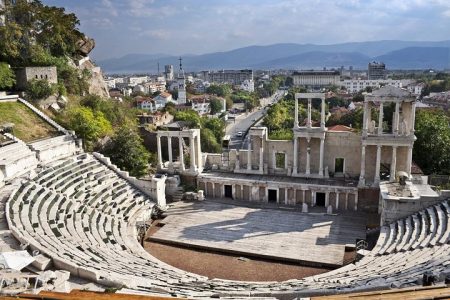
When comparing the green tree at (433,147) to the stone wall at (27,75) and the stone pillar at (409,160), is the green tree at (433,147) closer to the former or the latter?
the stone pillar at (409,160)

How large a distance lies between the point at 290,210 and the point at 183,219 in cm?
889

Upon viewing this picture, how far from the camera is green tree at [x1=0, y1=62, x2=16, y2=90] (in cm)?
3575

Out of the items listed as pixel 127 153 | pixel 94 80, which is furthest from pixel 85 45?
pixel 127 153

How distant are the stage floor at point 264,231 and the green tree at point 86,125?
417 inches

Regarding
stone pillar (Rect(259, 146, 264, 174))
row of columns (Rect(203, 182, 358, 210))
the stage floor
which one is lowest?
the stage floor

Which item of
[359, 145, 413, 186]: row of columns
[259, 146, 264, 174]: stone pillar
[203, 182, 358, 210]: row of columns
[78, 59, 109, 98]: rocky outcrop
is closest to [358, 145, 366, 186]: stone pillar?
[359, 145, 413, 186]: row of columns

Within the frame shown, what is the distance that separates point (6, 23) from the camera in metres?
39.0

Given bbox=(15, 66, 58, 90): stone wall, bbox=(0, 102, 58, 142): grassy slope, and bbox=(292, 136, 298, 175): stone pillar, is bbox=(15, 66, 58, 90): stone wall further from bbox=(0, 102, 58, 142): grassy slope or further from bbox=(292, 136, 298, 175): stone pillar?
bbox=(292, 136, 298, 175): stone pillar

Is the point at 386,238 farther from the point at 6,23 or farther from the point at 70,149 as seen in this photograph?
the point at 6,23

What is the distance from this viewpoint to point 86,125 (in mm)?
35250

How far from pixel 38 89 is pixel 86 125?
7132mm

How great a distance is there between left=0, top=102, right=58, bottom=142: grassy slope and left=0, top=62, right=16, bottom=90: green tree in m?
2.23

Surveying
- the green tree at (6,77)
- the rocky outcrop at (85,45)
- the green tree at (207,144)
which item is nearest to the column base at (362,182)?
the green tree at (207,144)

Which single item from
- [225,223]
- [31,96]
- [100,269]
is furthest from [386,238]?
[31,96]
